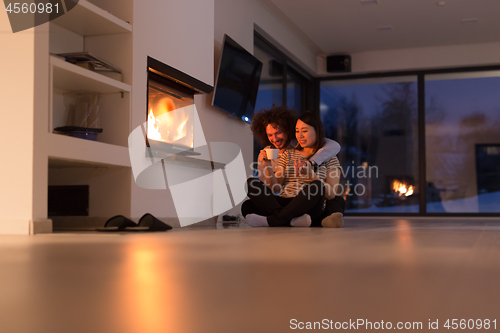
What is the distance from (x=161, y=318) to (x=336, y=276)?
36cm

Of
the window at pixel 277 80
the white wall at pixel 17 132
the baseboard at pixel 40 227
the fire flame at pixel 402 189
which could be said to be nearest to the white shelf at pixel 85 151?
the white wall at pixel 17 132

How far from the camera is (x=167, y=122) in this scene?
332 centimetres

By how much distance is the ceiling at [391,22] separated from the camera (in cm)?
516

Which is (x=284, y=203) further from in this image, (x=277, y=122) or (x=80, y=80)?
(x=80, y=80)

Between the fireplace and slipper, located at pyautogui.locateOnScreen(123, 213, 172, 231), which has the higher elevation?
the fireplace

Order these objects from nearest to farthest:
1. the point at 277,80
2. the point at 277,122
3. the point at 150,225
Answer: the point at 150,225, the point at 277,122, the point at 277,80

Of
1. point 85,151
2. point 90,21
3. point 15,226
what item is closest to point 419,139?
point 90,21

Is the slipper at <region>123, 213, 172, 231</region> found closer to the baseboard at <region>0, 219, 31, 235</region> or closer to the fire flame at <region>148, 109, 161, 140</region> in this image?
the baseboard at <region>0, 219, 31, 235</region>

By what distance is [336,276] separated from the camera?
0.77 metres

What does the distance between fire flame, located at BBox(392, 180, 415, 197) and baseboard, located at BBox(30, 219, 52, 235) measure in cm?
581

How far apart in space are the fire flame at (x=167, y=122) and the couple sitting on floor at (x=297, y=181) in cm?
65

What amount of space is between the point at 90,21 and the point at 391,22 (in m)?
4.11

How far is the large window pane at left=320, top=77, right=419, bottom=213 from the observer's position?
23.0 feet

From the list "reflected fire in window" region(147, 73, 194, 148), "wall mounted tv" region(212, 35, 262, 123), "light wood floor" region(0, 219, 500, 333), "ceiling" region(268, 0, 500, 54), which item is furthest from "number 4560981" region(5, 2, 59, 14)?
"ceiling" region(268, 0, 500, 54)
